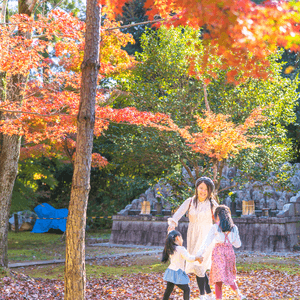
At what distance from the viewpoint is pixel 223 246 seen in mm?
4688

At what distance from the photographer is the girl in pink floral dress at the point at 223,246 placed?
14.9 feet

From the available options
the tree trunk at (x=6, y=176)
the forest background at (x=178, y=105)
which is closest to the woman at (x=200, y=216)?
the tree trunk at (x=6, y=176)

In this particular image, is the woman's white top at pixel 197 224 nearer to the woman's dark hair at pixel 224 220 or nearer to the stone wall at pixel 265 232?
the woman's dark hair at pixel 224 220

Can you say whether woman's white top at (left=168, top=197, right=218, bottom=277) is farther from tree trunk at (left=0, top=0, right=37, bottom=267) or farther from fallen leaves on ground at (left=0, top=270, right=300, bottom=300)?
tree trunk at (left=0, top=0, right=37, bottom=267)

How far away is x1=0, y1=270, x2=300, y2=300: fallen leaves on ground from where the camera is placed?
575cm

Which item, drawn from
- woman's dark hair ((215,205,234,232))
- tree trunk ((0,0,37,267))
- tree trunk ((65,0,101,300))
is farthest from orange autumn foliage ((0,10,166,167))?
woman's dark hair ((215,205,234,232))

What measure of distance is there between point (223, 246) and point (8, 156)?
14.7ft

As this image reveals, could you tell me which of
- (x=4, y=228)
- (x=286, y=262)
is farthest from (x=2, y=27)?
(x=286, y=262)

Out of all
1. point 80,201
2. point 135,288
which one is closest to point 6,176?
point 135,288

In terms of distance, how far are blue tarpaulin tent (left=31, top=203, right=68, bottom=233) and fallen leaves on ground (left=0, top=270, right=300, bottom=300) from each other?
12.2 m

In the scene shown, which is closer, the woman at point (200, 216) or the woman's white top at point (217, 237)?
the woman's white top at point (217, 237)

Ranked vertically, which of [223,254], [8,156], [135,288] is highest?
[8,156]

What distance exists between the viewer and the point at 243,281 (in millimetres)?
6797

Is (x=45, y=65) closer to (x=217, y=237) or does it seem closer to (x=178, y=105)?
(x=217, y=237)
